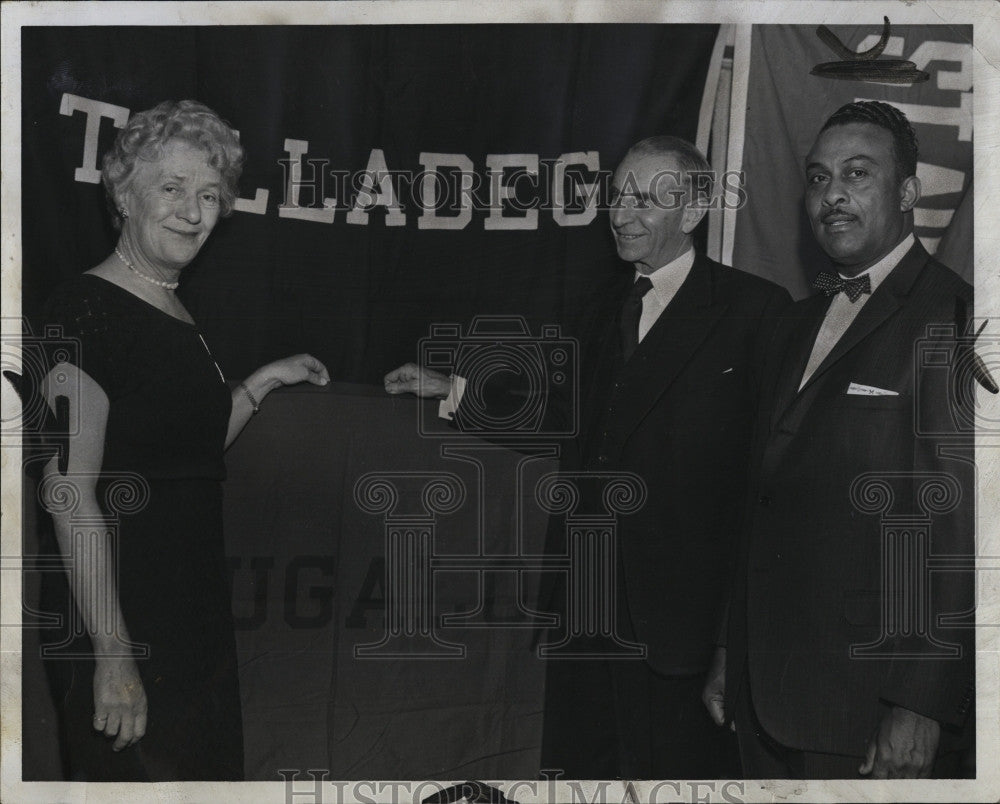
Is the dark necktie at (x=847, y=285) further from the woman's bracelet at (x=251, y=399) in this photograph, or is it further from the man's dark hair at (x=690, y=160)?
the woman's bracelet at (x=251, y=399)

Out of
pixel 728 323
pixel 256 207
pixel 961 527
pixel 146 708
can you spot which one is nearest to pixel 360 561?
pixel 146 708

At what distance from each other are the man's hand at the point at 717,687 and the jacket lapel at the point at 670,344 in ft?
2.39

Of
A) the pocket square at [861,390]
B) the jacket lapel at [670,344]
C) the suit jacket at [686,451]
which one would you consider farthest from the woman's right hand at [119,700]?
the pocket square at [861,390]

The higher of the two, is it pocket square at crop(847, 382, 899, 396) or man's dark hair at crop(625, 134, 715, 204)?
man's dark hair at crop(625, 134, 715, 204)

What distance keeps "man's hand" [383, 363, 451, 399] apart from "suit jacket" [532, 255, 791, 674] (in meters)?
0.48

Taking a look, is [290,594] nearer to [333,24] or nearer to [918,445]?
[333,24]

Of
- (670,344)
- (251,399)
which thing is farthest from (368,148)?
(670,344)

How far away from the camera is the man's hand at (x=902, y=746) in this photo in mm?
3066

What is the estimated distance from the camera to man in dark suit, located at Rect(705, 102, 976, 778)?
3.04 meters

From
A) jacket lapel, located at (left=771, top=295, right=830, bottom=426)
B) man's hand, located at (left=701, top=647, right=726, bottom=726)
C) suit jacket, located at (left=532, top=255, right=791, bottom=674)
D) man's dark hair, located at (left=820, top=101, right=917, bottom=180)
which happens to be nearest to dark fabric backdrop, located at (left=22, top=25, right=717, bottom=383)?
suit jacket, located at (left=532, top=255, right=791, bottom=674)

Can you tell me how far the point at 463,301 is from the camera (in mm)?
3148

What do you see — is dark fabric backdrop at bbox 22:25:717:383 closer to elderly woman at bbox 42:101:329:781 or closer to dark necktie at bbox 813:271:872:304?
elderly woman at bbox 42:101:329:781

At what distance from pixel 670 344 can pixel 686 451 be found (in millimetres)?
323

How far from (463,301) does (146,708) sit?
1557 mm
